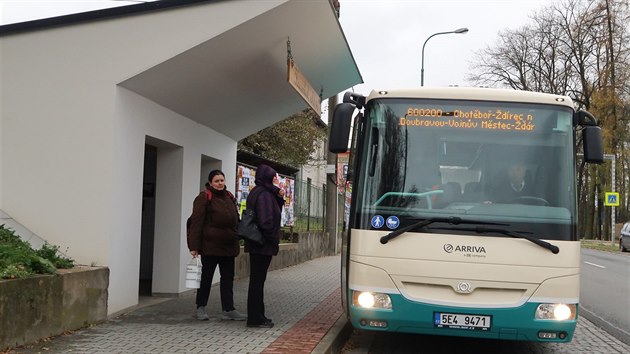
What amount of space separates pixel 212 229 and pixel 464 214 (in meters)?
3.02

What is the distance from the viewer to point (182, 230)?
959 cm

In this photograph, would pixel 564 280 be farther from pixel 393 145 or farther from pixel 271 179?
pixel 271 179

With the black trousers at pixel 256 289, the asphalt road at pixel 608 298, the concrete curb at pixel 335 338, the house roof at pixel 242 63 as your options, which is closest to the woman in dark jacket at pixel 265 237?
the black trousers at pixel 256 289

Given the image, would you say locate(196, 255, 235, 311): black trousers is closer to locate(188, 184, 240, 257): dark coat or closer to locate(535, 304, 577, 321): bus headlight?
locate(188, 184, 240, 257): dark coat

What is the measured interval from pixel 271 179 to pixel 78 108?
7.99 feet

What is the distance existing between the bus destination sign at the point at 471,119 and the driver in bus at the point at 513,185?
39 cm

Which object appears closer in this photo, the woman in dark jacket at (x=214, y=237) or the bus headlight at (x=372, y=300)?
the bus headlight at (x=372, y=300)

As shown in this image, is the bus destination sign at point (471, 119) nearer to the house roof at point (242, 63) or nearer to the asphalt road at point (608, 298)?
the house roof at point (242, 63)

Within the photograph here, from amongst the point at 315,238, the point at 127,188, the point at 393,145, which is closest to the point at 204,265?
the point at 127,188

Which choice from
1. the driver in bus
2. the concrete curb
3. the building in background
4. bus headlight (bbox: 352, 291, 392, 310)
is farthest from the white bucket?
the driver in bus

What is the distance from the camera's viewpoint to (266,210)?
7.03 m

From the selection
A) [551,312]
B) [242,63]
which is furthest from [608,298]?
[242,63]

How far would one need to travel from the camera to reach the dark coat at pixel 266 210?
7004 millimetres

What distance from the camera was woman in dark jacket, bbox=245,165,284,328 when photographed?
7031mm
